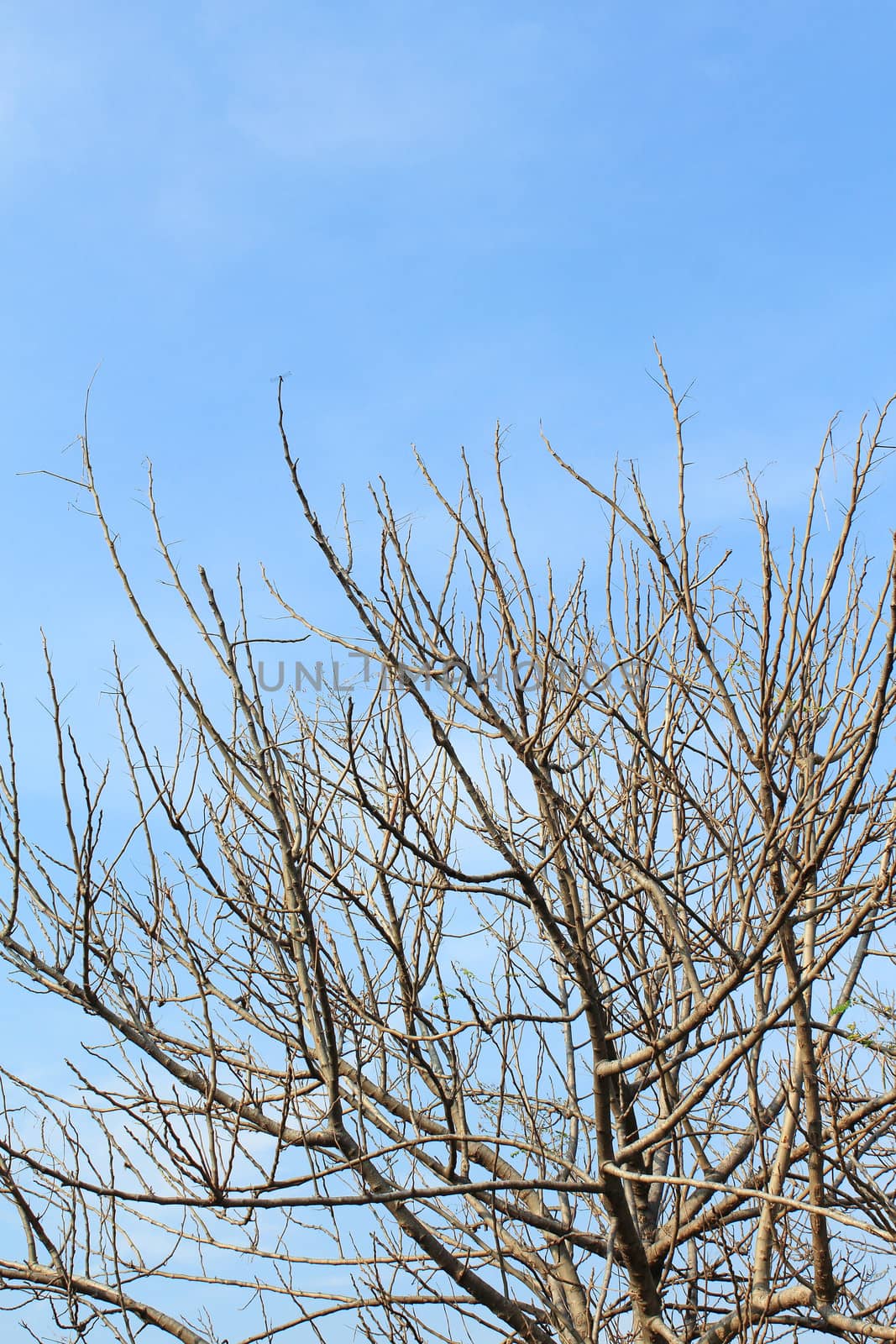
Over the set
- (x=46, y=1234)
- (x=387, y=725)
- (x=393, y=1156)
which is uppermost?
(x=387, y=725)

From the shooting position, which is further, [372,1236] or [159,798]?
[372,1236]

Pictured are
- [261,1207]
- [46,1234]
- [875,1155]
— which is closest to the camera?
[261,1207]

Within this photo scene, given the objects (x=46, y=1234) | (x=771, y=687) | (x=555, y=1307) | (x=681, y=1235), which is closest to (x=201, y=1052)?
(x=46, y=1234)

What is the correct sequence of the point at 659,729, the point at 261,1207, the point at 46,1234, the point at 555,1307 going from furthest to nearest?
1. the point at 659,729
2. the point at 555,1307
3. the point at 46,1234
4. the point at 261,1207

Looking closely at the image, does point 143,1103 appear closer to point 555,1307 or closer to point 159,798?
point 159,798

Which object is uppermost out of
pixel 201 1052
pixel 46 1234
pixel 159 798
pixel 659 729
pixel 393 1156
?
pixel 659 729

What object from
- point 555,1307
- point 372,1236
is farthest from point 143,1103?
point 555,1307

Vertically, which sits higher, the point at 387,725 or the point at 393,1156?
A: the point at 387,725

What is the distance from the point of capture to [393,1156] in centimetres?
452

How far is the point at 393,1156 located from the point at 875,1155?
97.3 inches

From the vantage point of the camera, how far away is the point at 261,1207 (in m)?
3.11

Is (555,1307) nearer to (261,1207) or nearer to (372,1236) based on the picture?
(372,1236)

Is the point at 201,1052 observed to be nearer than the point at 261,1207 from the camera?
No

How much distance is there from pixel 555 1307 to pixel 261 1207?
74.8 inches
